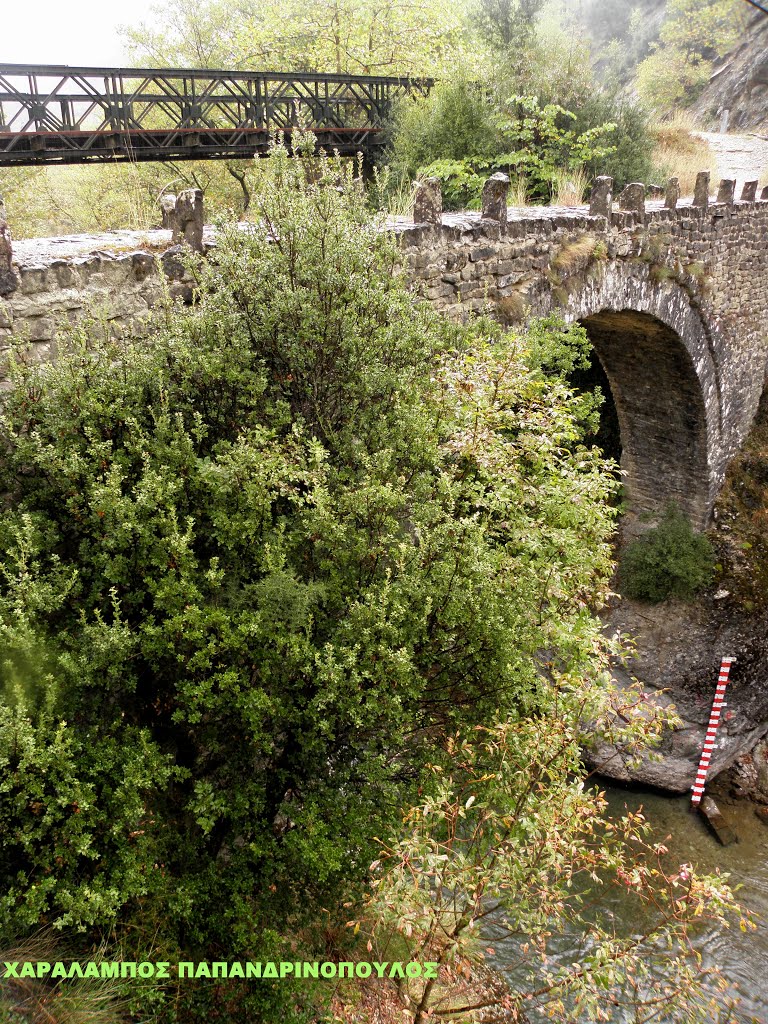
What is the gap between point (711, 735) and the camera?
10.9 m

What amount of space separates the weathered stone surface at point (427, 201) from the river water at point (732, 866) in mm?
6568

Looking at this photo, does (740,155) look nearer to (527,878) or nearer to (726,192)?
(726,192)

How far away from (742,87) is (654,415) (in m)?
→ 22.5

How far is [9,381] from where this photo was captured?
3.80 metres

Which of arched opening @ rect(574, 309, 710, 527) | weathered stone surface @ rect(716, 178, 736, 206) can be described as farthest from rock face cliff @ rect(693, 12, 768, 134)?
arched opening @ rect(574, 309, 710, 527)

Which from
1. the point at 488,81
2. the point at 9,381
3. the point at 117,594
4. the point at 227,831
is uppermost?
the point at 488,81

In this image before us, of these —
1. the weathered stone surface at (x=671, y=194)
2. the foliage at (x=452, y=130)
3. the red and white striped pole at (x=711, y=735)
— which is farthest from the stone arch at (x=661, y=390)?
the foliage at (x=452, y=130)

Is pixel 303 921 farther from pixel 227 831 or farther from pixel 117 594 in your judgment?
pixel 117 594

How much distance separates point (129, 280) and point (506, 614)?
2912 millimetres

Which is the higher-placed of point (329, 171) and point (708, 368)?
point (329, 171)

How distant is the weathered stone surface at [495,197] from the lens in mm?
6801

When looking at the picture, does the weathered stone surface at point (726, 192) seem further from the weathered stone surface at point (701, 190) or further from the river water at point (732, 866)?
the river water at point (732, 866)

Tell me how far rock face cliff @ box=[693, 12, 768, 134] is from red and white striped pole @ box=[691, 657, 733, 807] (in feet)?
76.1

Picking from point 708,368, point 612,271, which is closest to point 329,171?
point 612,271
